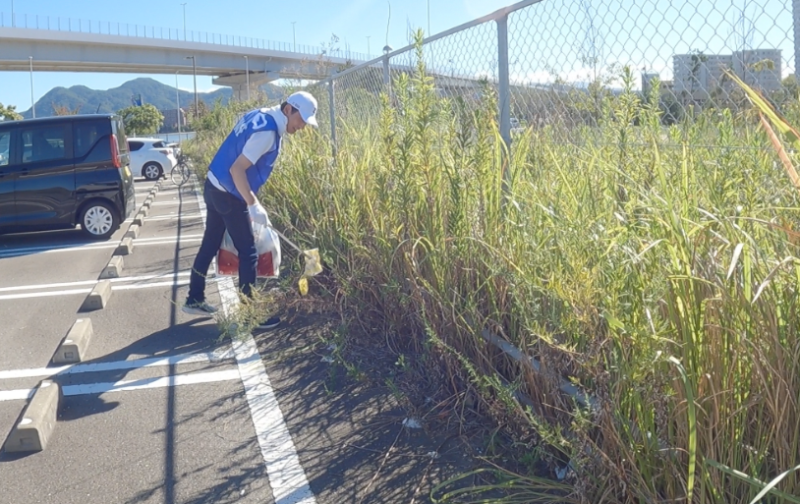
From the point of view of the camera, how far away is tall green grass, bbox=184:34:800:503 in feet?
7.63

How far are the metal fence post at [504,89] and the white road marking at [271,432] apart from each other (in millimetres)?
1783

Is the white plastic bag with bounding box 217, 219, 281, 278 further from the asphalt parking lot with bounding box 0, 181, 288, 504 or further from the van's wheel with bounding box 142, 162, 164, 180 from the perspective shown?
the van's wheel with bounding box 142, 162, 164, 180

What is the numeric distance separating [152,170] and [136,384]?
24172mm

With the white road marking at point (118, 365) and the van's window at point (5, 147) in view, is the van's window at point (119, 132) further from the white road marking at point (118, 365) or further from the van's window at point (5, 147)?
the white road marking at point (118, 365)

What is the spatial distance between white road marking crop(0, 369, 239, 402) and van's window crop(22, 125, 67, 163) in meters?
7.47

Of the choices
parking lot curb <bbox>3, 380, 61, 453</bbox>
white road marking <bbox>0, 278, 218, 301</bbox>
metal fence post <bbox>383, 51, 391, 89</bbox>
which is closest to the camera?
parking lot curb <bbox>3, 380, 61, 453</bbox>

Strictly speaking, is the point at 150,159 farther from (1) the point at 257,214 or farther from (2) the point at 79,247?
(1) the point at 257,214

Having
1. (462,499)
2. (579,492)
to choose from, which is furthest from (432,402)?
(579,492)

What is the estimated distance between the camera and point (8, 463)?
3768 millimetres

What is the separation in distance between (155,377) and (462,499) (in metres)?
2.63

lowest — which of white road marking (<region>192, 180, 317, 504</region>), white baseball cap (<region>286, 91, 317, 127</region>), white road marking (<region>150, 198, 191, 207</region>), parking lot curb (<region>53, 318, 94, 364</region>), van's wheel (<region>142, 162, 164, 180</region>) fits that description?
white road marking (<region>192, 180, 317, 504</region>)

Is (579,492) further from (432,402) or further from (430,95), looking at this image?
(430,95)

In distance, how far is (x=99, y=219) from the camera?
11.7m

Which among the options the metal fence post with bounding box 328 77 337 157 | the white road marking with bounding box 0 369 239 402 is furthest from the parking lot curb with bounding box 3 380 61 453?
the metal fence post with bounding box 328 77 337 157
